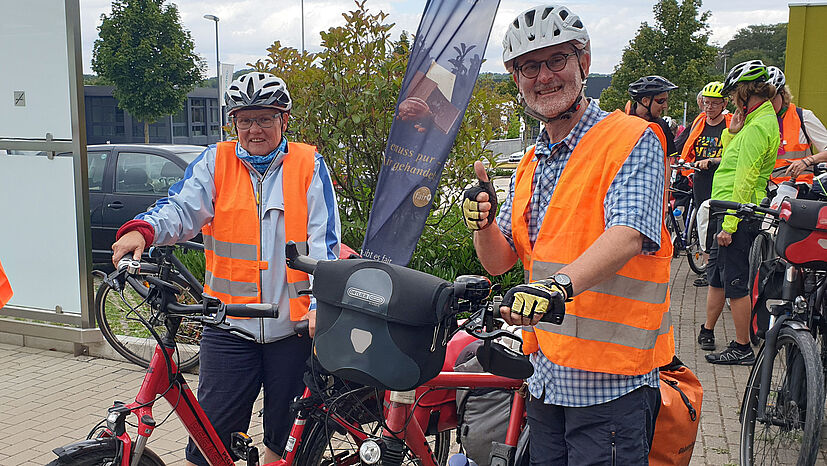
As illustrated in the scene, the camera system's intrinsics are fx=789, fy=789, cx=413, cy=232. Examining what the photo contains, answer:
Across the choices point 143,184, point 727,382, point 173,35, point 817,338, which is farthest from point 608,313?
point 173,35

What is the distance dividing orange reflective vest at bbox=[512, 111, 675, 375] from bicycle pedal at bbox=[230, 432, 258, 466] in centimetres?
155

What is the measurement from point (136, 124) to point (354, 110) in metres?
59.5

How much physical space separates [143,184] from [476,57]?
228 inches

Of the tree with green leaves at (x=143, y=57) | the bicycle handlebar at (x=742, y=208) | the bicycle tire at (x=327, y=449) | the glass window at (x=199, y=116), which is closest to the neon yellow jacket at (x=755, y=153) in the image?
the bicycle handlebar at (x=742, y=208)

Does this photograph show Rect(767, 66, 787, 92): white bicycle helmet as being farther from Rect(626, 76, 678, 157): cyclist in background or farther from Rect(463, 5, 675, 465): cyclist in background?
Rect(463, 5, 675, 465): cyclist in background

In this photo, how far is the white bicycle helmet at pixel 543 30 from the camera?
235cm

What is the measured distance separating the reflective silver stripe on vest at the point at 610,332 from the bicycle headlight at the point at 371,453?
89cm

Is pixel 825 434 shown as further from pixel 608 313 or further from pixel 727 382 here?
pixel 608 313

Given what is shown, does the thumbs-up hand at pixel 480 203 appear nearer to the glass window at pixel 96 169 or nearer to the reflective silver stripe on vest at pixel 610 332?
the reflective silver stripe on vest at pixel 610 332

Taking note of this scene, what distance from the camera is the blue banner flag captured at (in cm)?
520

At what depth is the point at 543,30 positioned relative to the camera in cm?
236

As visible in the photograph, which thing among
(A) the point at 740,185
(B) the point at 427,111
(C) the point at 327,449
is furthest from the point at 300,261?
(A) the point at 740,185

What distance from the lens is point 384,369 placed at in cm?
204

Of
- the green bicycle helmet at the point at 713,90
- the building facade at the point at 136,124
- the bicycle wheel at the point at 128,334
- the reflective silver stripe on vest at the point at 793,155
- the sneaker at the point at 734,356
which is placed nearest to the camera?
the bicycle wheel at the point at 128,334
